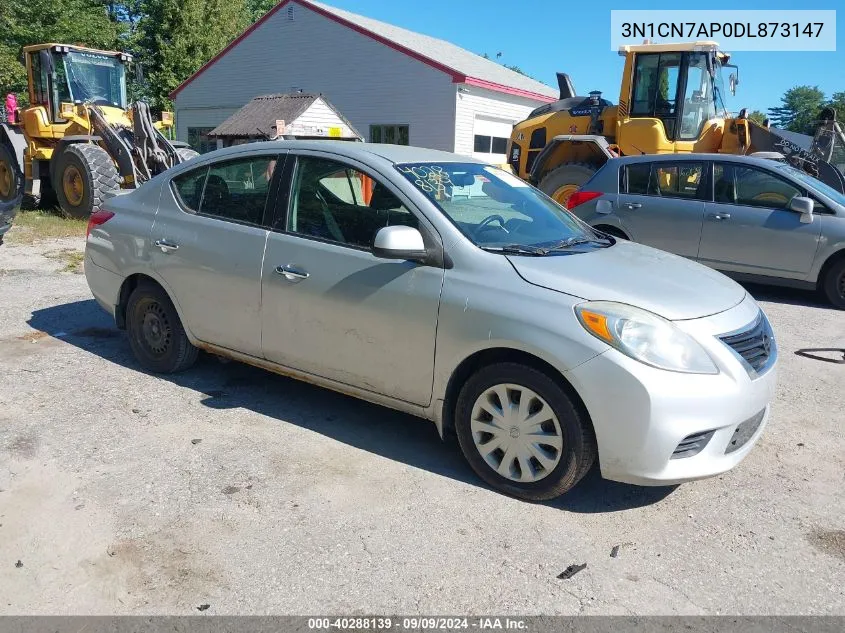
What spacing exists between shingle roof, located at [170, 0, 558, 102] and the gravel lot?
17.7 meters

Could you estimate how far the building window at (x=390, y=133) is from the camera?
22.0 metres

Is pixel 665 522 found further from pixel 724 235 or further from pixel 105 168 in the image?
pixel 105 168

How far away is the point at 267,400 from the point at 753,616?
121 inches

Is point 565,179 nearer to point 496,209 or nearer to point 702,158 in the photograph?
point 702,158

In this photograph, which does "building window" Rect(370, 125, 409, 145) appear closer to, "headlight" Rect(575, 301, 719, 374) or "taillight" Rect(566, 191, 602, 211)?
"taillight" Rect(566, 191, 602, 211)

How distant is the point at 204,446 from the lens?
399cm

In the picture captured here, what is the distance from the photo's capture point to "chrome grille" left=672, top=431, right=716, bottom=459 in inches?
125

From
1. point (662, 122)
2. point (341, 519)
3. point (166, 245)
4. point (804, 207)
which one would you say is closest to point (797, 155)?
point (662, 122)

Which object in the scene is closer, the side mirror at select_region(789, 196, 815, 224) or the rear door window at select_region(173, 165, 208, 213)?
the rear door window at select_region(173, 165, 208, 213)

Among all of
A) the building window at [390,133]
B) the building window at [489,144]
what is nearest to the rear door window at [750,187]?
the building window at [489,144]

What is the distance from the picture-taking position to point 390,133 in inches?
883

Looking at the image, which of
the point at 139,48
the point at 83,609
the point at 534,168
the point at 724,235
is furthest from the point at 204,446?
the point at 139,48

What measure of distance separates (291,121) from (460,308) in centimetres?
1509

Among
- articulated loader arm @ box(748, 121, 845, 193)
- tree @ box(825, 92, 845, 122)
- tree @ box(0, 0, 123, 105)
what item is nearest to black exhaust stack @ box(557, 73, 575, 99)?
articulated loader arm @ box(748, 121, 845, 193)
